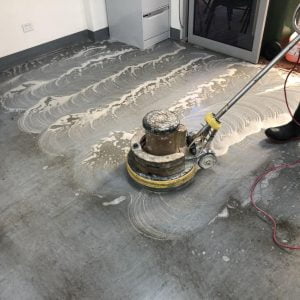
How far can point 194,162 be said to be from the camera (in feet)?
5.44

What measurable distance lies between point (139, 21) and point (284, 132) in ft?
6.01

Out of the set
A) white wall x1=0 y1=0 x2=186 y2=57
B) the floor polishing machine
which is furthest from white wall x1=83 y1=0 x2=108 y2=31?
the floor polishing machine

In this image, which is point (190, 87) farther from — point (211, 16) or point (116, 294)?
point (116, 294)

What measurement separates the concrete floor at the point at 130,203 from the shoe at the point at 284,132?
0.17 feet

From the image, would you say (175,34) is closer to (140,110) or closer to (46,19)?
(46,19)

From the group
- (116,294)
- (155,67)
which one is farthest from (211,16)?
(116,294)

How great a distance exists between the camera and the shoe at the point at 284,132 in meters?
1.91

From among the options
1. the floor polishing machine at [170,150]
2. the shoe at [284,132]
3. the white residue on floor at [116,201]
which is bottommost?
the white residue on floor at [116,201]

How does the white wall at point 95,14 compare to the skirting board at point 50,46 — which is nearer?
the skirting board at point 50,46

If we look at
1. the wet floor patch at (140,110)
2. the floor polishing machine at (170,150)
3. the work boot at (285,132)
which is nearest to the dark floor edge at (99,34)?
the wet floor patch at (140,110)

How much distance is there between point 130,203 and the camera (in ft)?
5.27

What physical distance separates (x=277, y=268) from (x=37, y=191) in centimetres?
121

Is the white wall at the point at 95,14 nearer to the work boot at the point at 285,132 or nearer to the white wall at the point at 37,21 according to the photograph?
the white wall at the point at 37,21

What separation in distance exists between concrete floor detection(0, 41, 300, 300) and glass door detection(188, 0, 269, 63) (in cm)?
39
